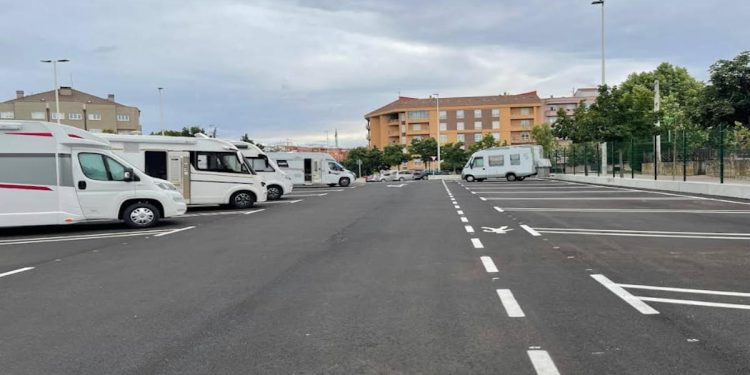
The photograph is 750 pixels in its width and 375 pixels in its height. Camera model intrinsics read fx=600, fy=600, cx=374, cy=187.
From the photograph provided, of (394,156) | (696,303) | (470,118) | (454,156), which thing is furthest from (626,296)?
(470,118)

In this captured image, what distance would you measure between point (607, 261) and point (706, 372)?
14.6ft

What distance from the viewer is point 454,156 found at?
311ft

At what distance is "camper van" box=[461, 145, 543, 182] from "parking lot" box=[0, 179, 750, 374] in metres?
33.9

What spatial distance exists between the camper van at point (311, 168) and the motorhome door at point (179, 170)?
19.6 meters

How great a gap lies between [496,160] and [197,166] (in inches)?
1193

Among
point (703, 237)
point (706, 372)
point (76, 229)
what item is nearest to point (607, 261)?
point (703, 237)

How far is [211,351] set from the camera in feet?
14.8

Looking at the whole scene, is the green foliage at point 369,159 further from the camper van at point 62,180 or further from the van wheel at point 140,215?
the camper van at point 62,180

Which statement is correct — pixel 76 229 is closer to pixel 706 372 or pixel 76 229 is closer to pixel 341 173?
pixel 706 372

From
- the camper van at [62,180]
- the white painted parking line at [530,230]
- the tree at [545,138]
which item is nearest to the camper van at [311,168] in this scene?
the camper van at [62,180]

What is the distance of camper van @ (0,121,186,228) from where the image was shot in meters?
13.4

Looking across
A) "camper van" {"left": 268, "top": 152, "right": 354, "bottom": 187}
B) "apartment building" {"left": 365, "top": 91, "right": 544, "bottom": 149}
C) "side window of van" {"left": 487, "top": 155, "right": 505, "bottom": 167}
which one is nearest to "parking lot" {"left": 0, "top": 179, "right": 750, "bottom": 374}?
"camper van" {"left": 268, "top": 152, "right": 354, "bottom": 187}

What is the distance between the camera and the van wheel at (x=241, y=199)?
2133cm

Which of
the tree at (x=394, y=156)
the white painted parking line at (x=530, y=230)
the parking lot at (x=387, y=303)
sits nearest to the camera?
the parking lot at (x=387, y=303)
